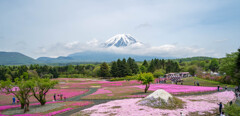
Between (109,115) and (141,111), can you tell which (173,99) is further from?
(109,115)

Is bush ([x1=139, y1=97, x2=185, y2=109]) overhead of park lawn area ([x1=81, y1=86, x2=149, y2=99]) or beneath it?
overhead

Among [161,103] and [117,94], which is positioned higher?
[161,103]

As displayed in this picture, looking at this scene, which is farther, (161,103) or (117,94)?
(117,94)

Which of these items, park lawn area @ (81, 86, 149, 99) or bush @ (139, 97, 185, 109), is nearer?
bush @ (139, 97, 185, 109)

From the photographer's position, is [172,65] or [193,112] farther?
[172,65]

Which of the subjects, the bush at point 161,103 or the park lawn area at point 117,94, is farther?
the park lawn area at point 117,94

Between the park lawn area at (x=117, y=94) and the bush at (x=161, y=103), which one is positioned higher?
the bush at (x=161, y=103)

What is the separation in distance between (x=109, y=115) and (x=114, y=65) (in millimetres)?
78799

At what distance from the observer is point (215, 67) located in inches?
5344

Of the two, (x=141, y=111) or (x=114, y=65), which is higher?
(x=114, y=65)

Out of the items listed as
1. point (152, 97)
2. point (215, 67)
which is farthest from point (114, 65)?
point (215, 67)

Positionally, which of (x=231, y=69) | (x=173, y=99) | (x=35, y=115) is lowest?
(x=35, y=115)

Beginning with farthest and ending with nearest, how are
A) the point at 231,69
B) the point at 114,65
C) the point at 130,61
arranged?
the point at 130,61 → the point at 114,65 → the point at 231,69

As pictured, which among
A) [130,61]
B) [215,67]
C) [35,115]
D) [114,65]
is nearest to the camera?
[35,115]
